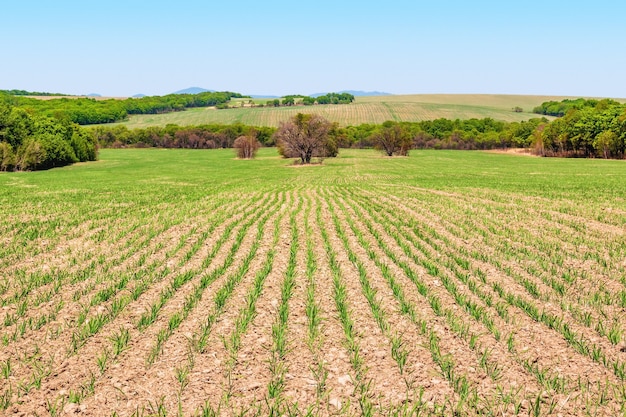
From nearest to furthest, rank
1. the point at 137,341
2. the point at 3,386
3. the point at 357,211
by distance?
the point at 3,386 → the point at 137,341 → the point at 357,211

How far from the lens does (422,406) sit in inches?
223

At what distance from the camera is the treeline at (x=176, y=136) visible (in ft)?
461

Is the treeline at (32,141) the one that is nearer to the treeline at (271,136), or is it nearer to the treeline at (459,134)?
the treeline at (271,136)

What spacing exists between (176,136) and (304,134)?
8070 cm

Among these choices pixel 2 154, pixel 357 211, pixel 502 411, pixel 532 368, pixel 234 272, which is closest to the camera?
pixel 502 411

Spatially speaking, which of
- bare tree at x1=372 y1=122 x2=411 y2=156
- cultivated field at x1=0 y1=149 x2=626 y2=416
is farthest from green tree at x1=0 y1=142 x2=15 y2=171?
bare tree at x1=372 y1=122 x2=411 y2=156

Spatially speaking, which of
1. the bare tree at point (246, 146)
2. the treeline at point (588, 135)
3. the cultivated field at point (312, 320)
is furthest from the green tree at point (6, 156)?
the treeline at point (588, 135)

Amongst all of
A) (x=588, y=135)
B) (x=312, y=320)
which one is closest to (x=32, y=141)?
(x=312, y=320)

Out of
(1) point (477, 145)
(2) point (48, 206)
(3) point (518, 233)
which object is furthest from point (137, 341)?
(1) point (477, 145)

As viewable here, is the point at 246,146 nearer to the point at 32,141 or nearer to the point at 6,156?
the point at 32,141

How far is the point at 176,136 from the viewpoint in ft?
461

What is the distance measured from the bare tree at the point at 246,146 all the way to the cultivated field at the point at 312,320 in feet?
271

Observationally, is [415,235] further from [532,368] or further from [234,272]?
[532,368]

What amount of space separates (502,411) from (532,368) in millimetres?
1399
